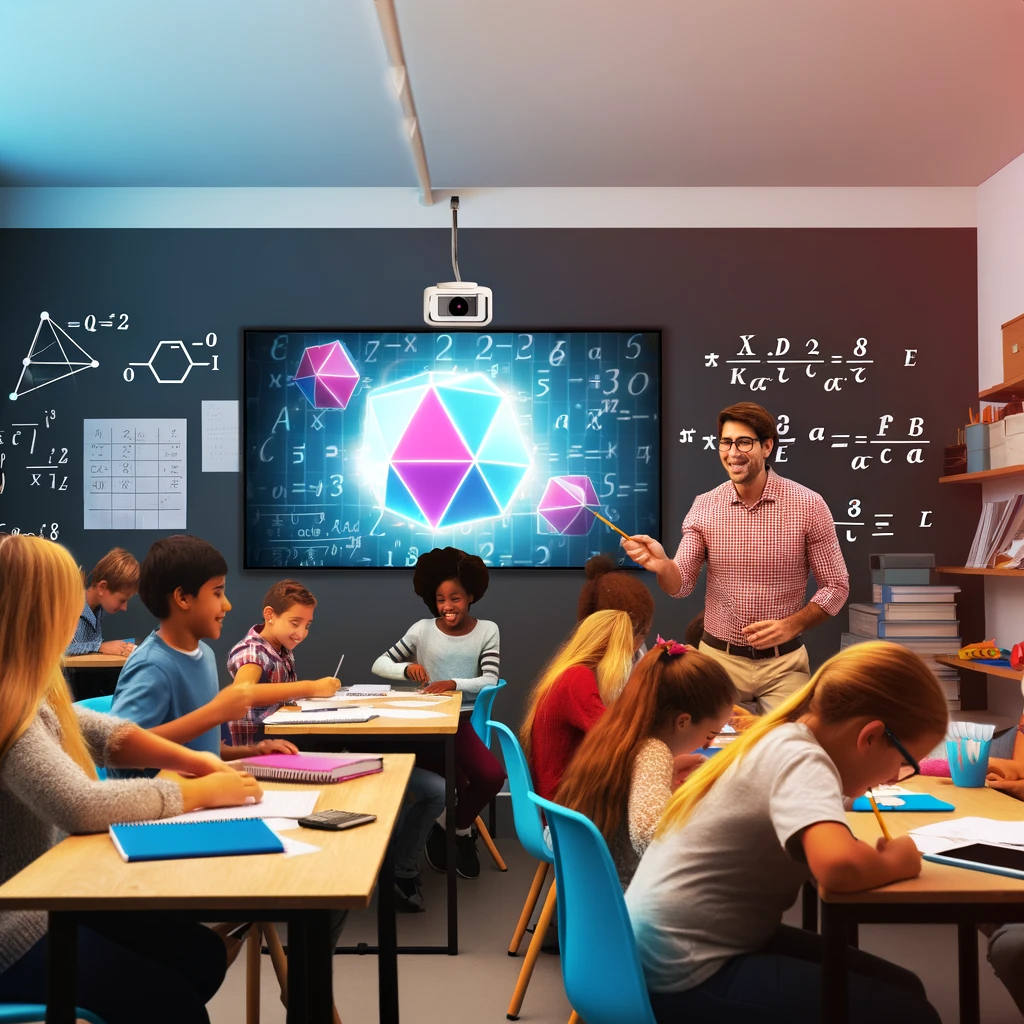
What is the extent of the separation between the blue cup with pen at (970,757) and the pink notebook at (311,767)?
130 cm

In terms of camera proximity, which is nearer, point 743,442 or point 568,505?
point 743,442

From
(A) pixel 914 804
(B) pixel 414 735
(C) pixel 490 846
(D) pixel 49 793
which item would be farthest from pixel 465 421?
(D) pixel 49 793

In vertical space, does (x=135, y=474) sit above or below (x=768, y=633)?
above

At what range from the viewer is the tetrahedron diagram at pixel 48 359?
5.25 metres

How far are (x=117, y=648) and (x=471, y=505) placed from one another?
1.79m

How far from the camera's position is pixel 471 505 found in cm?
526

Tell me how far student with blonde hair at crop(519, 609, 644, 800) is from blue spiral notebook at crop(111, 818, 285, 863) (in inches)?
48.0

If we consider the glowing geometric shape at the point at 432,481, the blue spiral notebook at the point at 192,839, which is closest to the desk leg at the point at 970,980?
the blue spiral notebook at the point at 192,839

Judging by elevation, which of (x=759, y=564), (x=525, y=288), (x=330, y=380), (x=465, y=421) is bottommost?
(x=759, y=564)

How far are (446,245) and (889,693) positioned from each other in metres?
4.07

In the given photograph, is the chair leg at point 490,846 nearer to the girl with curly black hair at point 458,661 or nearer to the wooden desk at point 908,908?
the girl with curly black hair at point 458,661

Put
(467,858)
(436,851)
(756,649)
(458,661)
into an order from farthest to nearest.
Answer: (458,661), (436,851), (467,858), (756,649)

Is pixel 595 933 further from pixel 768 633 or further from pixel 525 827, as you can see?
pixel 768 633

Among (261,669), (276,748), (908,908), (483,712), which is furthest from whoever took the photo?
(483,712)
